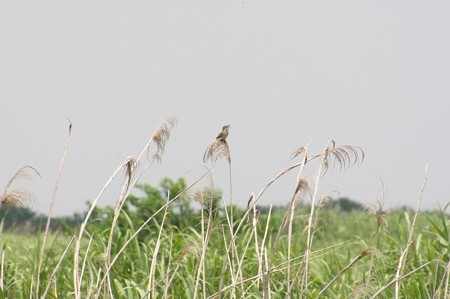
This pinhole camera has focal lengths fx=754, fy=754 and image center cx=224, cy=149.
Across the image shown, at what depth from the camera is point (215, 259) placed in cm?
520

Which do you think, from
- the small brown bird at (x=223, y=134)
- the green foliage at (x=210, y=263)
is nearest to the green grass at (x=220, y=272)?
the green foliage at (x=210, y=263)

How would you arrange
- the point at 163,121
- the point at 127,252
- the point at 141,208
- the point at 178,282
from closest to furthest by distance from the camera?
the point at 163,121, the point at 178,282, the point at 127,252, the point at 141,208

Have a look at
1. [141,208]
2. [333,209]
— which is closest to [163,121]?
[141,208]

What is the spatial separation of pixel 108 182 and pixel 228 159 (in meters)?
0.50

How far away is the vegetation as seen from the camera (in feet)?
9.95

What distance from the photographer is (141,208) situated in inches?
326

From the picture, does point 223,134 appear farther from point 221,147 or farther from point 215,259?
point 215,259

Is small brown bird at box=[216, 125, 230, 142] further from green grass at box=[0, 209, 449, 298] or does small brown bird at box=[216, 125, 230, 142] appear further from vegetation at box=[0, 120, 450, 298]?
green grass at box=[0, 209, 449, 298]

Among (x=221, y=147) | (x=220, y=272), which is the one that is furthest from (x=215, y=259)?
(x=221, y=147)

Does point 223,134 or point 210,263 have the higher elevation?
point 223,134

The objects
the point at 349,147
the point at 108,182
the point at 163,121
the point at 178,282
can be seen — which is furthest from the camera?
the point at 178,282

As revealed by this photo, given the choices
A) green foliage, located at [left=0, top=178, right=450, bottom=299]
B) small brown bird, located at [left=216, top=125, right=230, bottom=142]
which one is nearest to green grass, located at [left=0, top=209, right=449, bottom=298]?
green foliage, located at [left=0, top=178, right=450, bottom=299]

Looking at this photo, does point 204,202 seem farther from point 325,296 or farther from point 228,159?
point 325,296

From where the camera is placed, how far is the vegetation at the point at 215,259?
3.03m
